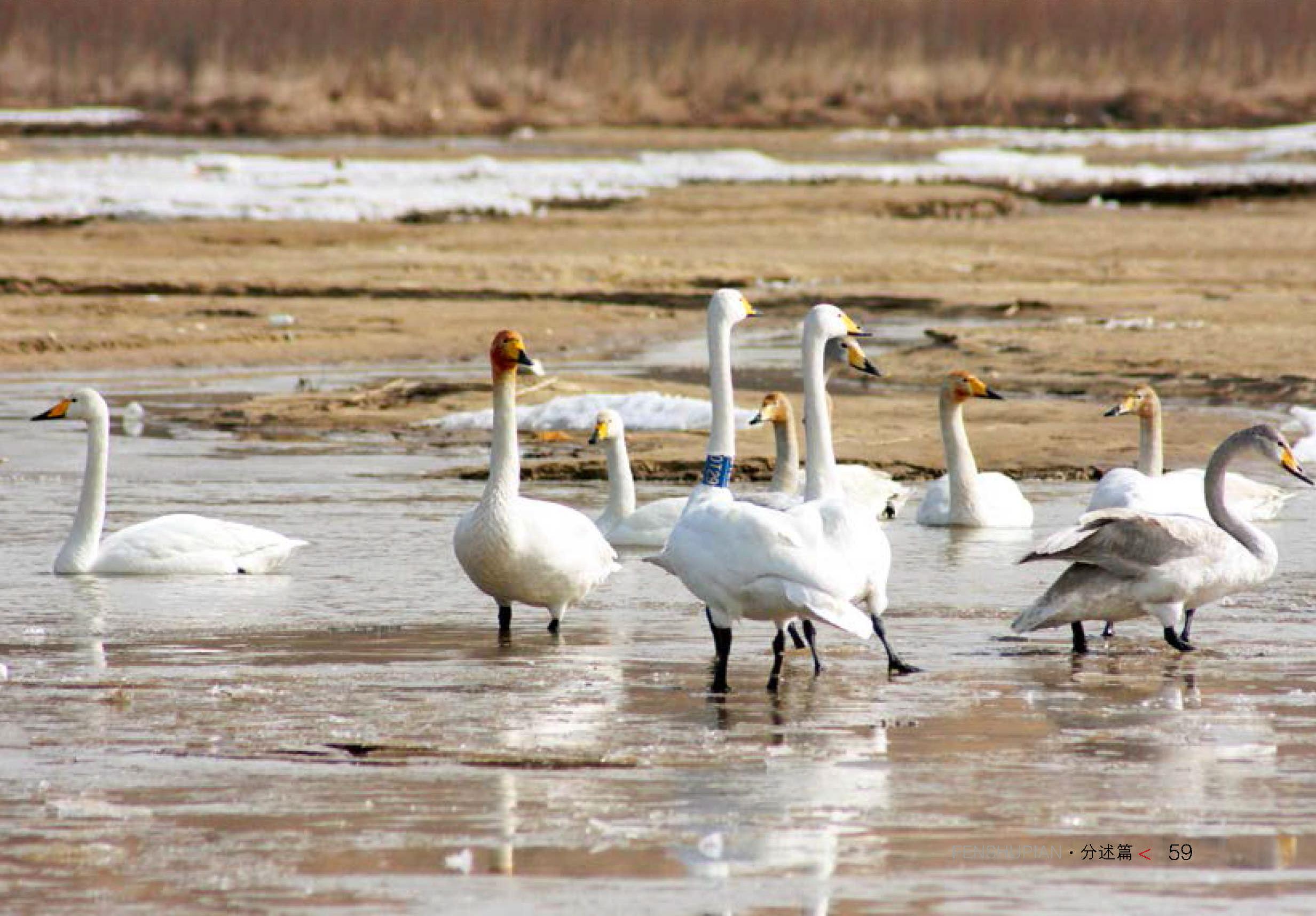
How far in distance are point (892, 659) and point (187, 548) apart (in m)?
3.99

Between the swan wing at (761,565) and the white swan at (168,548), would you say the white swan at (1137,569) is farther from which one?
the white swan at (168,548)

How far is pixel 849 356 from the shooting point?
1055 cm

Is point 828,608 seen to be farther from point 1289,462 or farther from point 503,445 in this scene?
point 1289,462

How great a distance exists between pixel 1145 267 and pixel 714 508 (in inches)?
930

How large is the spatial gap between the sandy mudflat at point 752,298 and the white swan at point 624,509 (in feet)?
9.35

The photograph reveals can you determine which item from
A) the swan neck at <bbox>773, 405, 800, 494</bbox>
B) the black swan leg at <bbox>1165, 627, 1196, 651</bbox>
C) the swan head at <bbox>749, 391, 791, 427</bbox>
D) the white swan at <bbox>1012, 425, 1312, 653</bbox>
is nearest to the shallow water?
the black swan leg at <bbox>1165, 627, 1196, 651</bbox>

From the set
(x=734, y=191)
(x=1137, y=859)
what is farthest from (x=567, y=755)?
(x=734, y=191)

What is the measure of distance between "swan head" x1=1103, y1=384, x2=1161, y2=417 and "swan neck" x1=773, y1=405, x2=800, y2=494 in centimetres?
191

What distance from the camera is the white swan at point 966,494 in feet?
42.5

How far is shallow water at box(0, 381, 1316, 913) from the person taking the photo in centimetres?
569

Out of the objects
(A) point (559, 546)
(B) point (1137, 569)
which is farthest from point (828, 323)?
(B) point (1137, 569)

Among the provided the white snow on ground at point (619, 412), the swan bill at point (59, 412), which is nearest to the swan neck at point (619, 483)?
the swan bill at point (59, 412)

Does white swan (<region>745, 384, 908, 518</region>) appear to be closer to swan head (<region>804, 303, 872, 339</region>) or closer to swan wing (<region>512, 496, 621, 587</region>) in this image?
swan head (<region>804, 303, 872, 339</region>)

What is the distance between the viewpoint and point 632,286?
→ 94.1 feet
